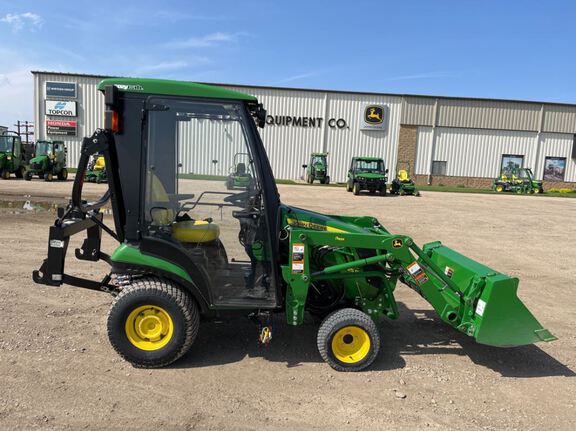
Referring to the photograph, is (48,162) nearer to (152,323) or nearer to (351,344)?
(152,323)

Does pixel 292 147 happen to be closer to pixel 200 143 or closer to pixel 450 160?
pixel 450 160

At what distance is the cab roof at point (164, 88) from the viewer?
3371mm

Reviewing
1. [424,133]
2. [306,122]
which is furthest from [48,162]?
[424,133]

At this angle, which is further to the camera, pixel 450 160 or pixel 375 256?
pixel 450 160

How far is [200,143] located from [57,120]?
3247 centimetres

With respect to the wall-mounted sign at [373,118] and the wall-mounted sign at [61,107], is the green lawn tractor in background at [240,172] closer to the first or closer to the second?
the wall-mounted sign at [373,118]

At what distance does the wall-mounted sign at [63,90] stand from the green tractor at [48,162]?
1002 centimetres

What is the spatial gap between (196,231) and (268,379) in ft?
4.49

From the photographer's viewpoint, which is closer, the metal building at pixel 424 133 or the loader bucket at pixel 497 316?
the loader bucket at pixel 497 316

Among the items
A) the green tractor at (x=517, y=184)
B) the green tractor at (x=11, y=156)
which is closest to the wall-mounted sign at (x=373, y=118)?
the green tractor at (x=517, y=184)

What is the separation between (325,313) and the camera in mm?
4102

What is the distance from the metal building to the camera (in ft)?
109

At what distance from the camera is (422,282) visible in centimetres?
376

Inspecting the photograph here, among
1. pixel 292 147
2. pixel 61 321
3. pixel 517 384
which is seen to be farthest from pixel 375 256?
pixel 292 147
